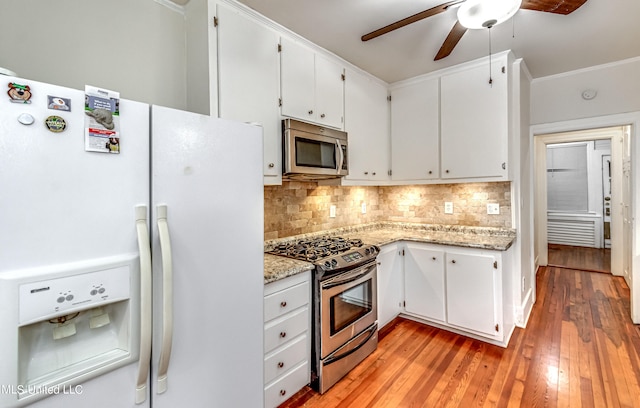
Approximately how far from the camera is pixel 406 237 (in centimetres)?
301

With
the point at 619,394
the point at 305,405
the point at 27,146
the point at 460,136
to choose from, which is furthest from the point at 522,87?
the point at 27,146

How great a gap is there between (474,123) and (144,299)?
3.00 metres

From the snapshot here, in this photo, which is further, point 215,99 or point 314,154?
→ point 314,154

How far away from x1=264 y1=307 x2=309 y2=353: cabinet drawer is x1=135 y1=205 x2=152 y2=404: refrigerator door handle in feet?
2.52

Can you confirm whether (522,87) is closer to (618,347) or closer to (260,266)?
(618,347)

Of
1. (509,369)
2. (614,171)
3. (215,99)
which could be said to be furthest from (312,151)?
(614,171)

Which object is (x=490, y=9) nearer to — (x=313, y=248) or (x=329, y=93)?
(x=329, y=93)

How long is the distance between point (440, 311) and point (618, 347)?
1.40 meters

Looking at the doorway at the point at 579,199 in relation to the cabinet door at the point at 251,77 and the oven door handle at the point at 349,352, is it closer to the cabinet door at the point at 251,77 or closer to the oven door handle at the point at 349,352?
the oven door handle at the point at 349,352

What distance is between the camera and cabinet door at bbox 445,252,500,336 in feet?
8.26

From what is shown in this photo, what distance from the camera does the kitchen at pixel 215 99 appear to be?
1514mm

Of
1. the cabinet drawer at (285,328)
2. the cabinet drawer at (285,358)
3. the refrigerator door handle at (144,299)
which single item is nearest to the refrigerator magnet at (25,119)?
the refrigerator door handle at (144,299)

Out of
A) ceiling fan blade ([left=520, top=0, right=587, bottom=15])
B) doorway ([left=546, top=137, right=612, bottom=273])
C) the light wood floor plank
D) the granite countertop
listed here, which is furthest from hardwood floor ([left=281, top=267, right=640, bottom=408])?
doorway ([left=546, top=137, right=612, bottom=273])

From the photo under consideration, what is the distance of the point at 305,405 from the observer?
1893mm
